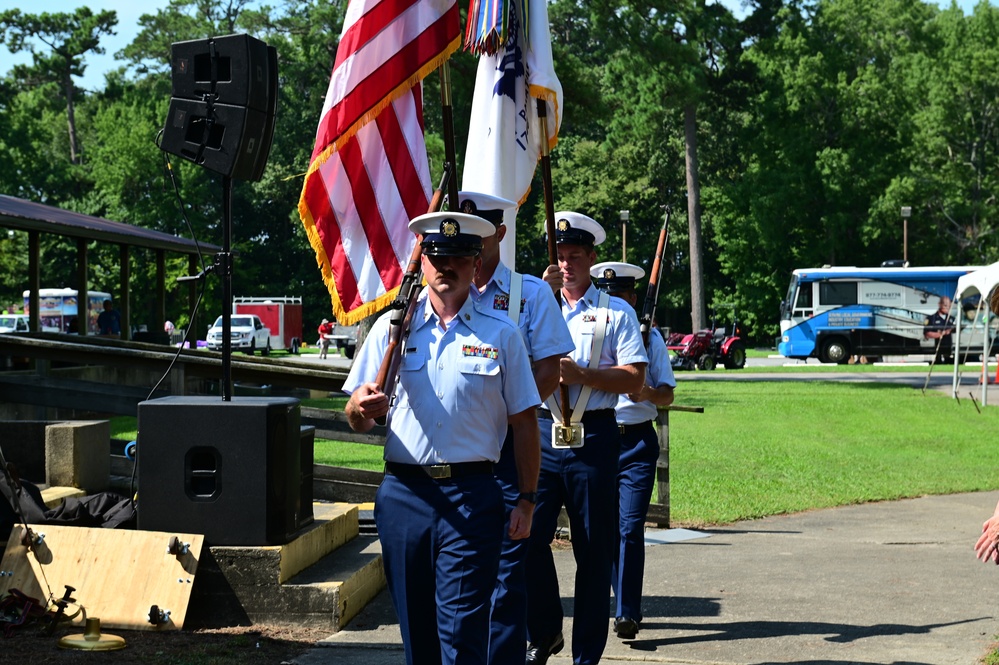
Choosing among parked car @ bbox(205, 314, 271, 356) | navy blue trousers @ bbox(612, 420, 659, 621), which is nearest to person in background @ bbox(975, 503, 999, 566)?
navy blue trousers @ bbox(612, 420, 659, 621)

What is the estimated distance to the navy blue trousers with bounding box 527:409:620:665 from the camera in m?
6.11

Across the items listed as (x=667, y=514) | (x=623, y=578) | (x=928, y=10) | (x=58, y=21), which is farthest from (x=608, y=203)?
(x=623, y=578)

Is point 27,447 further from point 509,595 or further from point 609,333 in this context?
point 509,595

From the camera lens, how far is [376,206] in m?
7.59

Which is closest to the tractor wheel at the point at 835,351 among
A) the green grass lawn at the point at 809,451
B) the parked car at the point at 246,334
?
the green grass lawn at the point at 809,451

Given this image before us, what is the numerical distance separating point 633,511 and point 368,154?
2646 mm

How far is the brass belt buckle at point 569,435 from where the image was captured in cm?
616

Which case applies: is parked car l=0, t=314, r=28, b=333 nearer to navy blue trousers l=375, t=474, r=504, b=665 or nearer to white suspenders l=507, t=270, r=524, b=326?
white suspenders l=507, t=270, r=524, b=326

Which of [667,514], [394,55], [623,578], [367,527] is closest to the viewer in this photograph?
[623,578]

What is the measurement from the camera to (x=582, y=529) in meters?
6.20

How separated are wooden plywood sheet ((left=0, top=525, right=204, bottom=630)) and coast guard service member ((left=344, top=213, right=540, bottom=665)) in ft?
8.48

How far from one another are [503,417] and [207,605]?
2.96m

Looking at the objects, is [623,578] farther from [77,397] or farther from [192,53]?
[77,397]

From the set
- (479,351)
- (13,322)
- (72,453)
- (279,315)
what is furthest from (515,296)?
(279,315)
